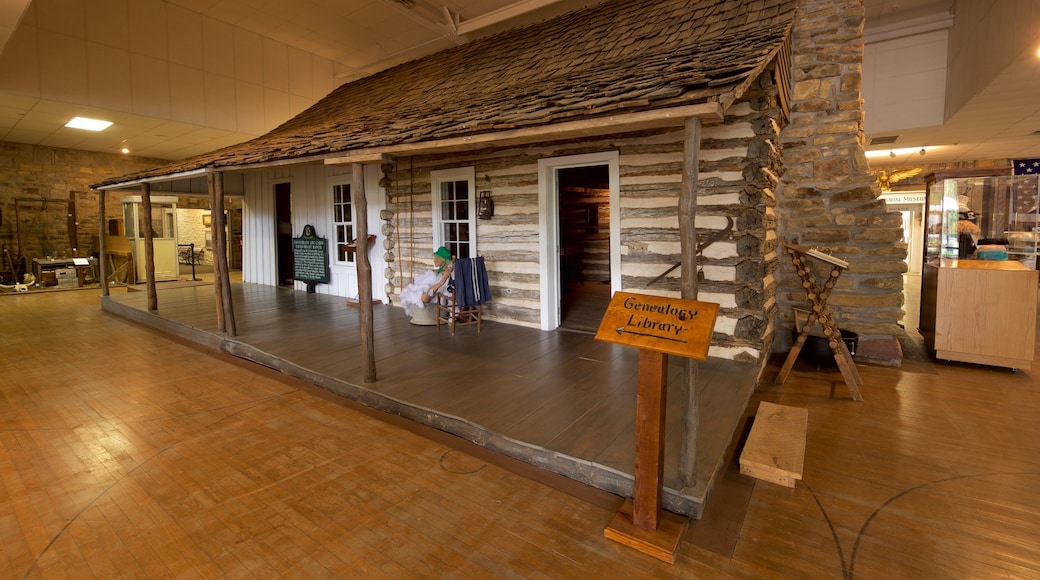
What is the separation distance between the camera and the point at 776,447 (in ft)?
10.2

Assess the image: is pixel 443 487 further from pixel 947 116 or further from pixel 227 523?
pixel 947 116

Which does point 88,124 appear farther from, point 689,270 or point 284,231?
point 689,270

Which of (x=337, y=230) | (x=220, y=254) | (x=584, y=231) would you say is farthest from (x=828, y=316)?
(x=337, y=230)

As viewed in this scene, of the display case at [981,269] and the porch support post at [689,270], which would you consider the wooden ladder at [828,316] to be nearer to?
the display case at [981,269]

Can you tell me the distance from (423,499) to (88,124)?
12283mm

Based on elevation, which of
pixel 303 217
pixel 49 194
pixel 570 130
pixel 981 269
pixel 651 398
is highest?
pixel 49 194

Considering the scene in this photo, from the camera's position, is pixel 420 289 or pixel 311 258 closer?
pixel 420 289

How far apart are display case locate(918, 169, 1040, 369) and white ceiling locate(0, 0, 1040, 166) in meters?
1.75

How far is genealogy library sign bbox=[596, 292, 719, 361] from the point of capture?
7.56 ft

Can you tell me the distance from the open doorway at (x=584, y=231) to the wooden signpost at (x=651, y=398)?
6814 millimetres

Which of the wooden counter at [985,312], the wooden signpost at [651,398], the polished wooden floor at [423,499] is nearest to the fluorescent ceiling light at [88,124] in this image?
the polished wooden floor at [423,499]

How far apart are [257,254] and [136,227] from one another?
14.3 ft

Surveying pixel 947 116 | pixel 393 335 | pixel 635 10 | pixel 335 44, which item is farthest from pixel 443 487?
pixel 335 44

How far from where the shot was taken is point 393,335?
6094mm
